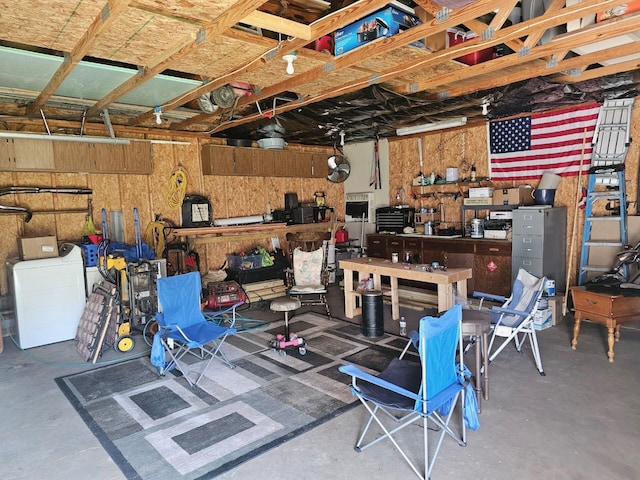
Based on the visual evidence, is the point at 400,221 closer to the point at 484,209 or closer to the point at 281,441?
the point at 484,209

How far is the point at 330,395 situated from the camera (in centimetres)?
360

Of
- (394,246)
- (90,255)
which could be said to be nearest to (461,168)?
(394,246)

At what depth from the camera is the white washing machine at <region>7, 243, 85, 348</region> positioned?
5.00 meters

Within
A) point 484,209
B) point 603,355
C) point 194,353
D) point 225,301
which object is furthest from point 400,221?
point 194,353

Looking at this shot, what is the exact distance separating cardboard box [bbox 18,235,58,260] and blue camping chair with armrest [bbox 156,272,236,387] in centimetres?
209

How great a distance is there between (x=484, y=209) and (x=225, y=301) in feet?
14.1

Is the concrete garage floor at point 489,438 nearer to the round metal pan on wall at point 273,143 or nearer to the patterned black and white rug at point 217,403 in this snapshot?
the patterned black and white rug at point 217,403

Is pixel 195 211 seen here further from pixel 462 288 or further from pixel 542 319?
pixel 542 319

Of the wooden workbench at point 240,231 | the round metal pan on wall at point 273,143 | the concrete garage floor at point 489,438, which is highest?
the round metal pan on wall at point 273,143

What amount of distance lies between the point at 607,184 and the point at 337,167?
4871mm

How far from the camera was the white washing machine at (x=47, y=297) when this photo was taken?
500cm

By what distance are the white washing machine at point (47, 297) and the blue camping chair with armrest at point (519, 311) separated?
4786 mm

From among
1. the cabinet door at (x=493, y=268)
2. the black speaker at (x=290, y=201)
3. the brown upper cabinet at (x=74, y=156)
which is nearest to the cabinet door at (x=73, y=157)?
the brown upper cabinet at (x=74, y=156)

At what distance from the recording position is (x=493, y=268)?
247 inches
